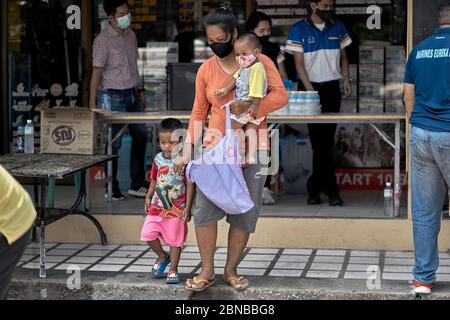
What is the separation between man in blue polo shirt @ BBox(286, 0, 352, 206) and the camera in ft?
28.9

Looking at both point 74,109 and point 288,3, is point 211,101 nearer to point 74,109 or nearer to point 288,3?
Result: point 74,109

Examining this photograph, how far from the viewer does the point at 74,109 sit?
8.06 meters

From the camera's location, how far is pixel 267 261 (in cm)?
758

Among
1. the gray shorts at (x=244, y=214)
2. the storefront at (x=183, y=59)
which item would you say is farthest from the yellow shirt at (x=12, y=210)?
the storefront at (x=183, y=59)

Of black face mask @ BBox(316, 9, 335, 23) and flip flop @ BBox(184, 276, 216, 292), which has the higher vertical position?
black face mask @ BBox(316, 9, 335, 23)

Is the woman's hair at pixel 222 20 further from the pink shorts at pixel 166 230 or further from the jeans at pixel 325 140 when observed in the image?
the jeans at pixel 325 140

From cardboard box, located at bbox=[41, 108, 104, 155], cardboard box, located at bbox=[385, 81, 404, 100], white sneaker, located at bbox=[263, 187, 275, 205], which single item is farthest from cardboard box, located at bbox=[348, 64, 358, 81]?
cardboard box, located at bbox=[41, 108, 104, 155]

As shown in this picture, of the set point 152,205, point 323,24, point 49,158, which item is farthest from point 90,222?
point 323,24

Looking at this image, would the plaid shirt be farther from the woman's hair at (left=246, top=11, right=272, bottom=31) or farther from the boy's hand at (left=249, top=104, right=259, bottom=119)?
the boy's hand at (left=249, top=104, right=259, bottom=119)

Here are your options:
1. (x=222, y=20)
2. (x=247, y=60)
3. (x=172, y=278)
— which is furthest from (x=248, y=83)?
(x=172, y=278)

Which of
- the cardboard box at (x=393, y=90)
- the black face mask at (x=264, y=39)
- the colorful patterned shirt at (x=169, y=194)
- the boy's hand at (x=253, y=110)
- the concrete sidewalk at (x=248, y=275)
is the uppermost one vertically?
the black face mask at (x=264, y=39)

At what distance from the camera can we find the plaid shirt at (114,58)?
29.3 ft

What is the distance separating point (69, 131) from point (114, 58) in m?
1.23

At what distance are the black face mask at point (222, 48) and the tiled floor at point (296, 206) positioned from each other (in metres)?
2.13
